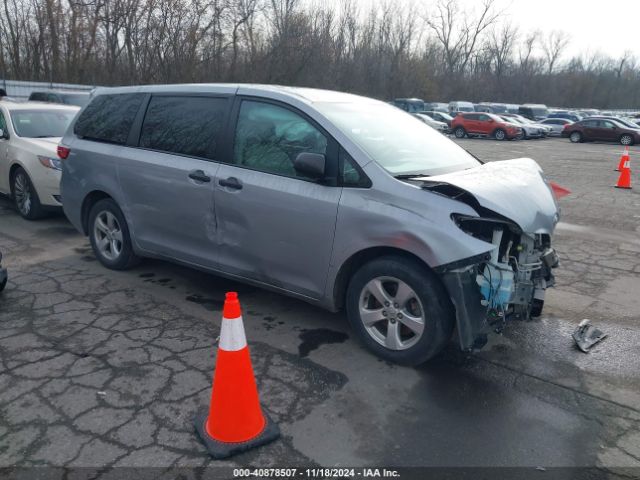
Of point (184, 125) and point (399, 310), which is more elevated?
point (184, 125)

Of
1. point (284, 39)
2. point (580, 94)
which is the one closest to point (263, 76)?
point (284, 39)

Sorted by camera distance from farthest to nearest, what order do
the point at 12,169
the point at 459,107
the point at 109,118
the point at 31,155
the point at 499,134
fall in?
the point at 459,107, the point at 499,134, the point at 12,169, the point at 31,155, the point at 109,118

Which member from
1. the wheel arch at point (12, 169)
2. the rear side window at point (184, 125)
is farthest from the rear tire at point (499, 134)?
the rear side window at point (184, 125)

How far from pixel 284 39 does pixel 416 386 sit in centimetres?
3571

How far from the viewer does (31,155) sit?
280 inches

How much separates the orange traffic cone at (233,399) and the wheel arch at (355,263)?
1211mm

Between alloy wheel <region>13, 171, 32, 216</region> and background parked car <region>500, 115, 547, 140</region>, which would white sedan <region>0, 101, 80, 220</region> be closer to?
alloy wheel <region>13, 171, 32, 216</region>

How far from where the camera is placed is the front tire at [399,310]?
3330mm

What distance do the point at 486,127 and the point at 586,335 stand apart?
28.6m

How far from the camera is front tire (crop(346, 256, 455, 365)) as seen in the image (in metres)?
3.33

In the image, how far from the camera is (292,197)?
12.4ft

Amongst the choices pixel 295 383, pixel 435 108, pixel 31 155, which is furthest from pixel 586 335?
pixel 435 108

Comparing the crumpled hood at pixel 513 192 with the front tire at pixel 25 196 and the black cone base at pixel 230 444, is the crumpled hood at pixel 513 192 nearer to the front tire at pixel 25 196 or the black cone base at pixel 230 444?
the black cone base at pixel 230 444

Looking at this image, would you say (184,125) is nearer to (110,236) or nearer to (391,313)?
(110,236)
